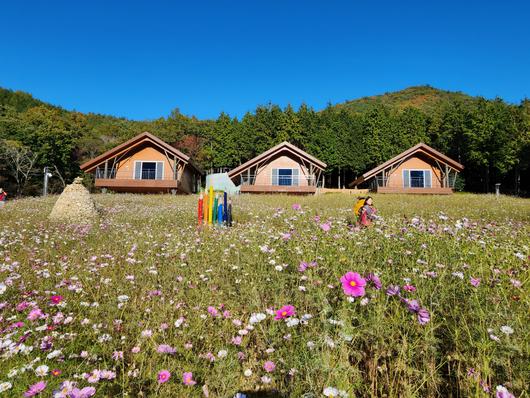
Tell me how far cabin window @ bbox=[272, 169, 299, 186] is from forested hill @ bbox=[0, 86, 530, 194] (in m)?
14.6

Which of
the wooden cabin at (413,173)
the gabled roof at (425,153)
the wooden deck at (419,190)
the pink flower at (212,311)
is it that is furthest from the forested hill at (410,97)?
the pink flower at (212,311)

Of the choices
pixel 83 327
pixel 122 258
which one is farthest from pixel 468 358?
pixel 122 258

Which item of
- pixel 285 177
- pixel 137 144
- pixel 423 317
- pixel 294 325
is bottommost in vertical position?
pixel 294 325

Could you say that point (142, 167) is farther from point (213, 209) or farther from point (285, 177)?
point (213, 209)

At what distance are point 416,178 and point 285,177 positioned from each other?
13017 millimetres

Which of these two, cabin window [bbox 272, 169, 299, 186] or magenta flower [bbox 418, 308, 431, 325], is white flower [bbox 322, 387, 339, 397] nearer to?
magenta flower [bbox 418, 308, 431, 325]

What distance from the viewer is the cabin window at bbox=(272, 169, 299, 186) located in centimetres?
3114

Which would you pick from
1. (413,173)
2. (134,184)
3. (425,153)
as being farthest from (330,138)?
(134,184)

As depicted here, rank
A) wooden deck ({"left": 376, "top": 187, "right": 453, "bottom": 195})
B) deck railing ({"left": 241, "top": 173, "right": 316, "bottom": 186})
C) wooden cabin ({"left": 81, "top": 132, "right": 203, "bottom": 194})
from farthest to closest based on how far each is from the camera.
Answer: deck railing ({"left": 241, "top": 173, "right": 316, "bottom": 186}) < wooden deck ({"left": 376, "top": 187, "right": 453, "bottom": 195}) < wooden cabin ({"left": 81, "top": 132, "right": 203, "bottom": 194})

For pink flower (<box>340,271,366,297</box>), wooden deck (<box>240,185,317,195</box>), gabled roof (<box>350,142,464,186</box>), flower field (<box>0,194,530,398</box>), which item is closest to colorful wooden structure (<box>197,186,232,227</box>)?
flower field (<box>0,194,530,398</box>)

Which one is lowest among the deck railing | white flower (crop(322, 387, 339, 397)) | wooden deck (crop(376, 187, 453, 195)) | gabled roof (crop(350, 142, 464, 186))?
white flower (crop(322, 387, 339, 397))

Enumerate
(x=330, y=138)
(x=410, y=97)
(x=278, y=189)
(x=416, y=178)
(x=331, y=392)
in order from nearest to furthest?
(x=331, y=392)
(x=278, y=189)
(x=416, y=178)
(x=330, y=138)
(x=410, y=97)

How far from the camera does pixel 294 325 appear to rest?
7.44 ft

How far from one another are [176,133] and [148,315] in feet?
172
